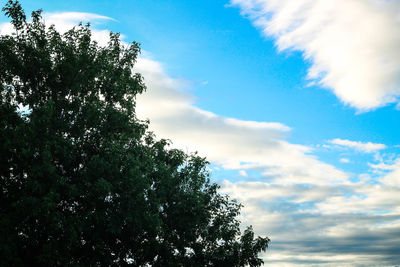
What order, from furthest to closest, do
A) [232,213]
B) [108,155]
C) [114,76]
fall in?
[232,213], [114,76], [108,155]

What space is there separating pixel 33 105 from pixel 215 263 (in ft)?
45.6

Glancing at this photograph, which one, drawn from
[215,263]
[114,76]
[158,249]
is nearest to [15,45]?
[114,76]

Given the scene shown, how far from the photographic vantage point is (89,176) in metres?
17.4

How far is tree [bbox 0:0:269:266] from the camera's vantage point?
15.4 metres

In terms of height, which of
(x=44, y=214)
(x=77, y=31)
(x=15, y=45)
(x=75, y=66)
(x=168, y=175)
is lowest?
(x=44, y=214)

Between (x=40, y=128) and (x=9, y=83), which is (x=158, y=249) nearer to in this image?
(x=40, y=128)

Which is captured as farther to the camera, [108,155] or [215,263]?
[215,263]

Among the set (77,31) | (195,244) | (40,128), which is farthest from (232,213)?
(77,31)

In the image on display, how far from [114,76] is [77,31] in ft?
11.8

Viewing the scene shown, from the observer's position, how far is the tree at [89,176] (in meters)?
15.4

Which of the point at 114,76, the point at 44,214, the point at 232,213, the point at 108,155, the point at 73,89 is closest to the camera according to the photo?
the point at 44,214

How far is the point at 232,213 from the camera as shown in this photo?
942 inches

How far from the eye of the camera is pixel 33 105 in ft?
64.5

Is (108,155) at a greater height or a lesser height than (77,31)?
lesser
